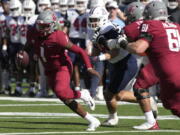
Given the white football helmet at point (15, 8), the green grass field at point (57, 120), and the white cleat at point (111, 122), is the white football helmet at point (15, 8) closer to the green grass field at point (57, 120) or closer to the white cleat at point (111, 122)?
the green grass field at point (57, 120)

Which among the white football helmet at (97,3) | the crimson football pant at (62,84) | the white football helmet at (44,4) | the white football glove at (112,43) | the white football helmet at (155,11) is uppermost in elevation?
the white football helmet at (155,11)

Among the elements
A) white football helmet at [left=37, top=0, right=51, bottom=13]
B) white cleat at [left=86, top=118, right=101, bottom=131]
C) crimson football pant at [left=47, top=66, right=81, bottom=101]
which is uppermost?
crimson football pant at [left=47, top=66, right=81, bottom=101]

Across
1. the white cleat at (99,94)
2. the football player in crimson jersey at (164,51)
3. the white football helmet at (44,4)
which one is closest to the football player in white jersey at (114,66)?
the football player in crimson jersey at (164,51)

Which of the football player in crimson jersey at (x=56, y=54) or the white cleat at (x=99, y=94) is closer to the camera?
the football player in crimson jersey at (x=56, y=54)

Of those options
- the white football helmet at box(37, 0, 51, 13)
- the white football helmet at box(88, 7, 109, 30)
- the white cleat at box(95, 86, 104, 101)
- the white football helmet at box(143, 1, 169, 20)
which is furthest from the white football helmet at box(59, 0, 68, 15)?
the white football helmet at box(143, 1, 169, 20)

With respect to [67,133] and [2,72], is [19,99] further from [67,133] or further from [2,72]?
[67,133]

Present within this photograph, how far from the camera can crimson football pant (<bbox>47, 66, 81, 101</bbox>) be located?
32.7 ft

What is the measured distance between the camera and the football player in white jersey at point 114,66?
10.3m

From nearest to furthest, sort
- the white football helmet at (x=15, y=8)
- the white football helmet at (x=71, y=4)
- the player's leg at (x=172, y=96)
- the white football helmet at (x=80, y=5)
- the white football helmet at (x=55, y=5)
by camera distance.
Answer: the player's leg at (x=172, y=96) → the white football helmet at (x=80, y=5) → the white football helmet at (x=71, y=4) → the white football helmet at (x=55, y=5) → the white football helmet at (x=15, y=8)

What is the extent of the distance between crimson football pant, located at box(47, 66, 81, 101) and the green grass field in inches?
15.6

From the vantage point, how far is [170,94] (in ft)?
26.1

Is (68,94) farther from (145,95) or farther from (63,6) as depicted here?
(63,6)

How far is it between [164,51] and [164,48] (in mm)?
34

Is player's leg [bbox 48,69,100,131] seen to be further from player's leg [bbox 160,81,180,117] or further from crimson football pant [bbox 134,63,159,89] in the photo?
player's leg [bbox 160,81,180,117]
